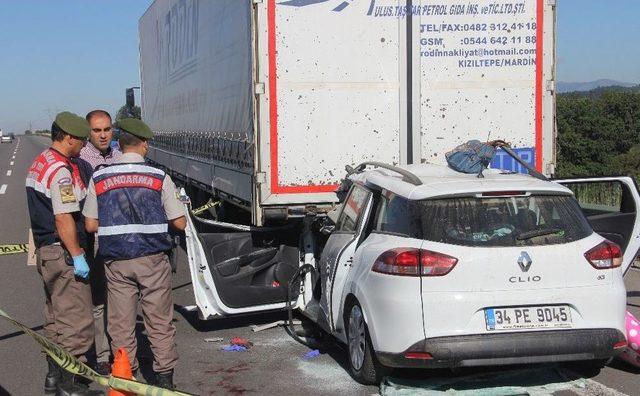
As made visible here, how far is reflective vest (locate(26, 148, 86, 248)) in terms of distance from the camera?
214 inches

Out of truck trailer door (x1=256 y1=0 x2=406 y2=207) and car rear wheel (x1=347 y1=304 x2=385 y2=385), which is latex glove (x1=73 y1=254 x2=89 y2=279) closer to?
car rear wheel (x1=347 y1=304 x2=385 y2=385)

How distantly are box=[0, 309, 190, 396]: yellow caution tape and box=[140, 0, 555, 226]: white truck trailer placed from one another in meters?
2.84

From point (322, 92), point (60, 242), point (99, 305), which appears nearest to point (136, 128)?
point (60, 242)

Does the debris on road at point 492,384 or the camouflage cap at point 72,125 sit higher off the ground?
the camouflage cap at point 72,125

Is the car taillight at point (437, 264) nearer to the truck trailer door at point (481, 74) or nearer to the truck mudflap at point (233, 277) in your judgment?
the truck mudflap at point (233, 277)

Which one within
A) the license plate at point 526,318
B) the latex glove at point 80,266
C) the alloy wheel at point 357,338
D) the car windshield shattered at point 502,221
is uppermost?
the car windshield shattered at point 502,221

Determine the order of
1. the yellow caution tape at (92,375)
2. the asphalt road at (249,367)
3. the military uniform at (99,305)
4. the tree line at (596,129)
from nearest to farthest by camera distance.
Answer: the yellow caution tape at (92,375) < the asphalt road at (249,367) < the military uniform at (99,305) < the tree line at (596,129)

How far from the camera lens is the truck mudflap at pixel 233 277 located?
280 inches

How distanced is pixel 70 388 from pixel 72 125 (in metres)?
1.73

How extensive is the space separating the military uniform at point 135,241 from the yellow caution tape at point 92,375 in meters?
0.38

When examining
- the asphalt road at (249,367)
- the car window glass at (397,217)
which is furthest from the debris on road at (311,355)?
the car window glass at (397,217)

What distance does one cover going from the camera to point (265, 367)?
6266mm

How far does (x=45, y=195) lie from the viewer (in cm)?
545

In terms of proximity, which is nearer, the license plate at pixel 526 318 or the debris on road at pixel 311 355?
the license plate at pixel 526 318
